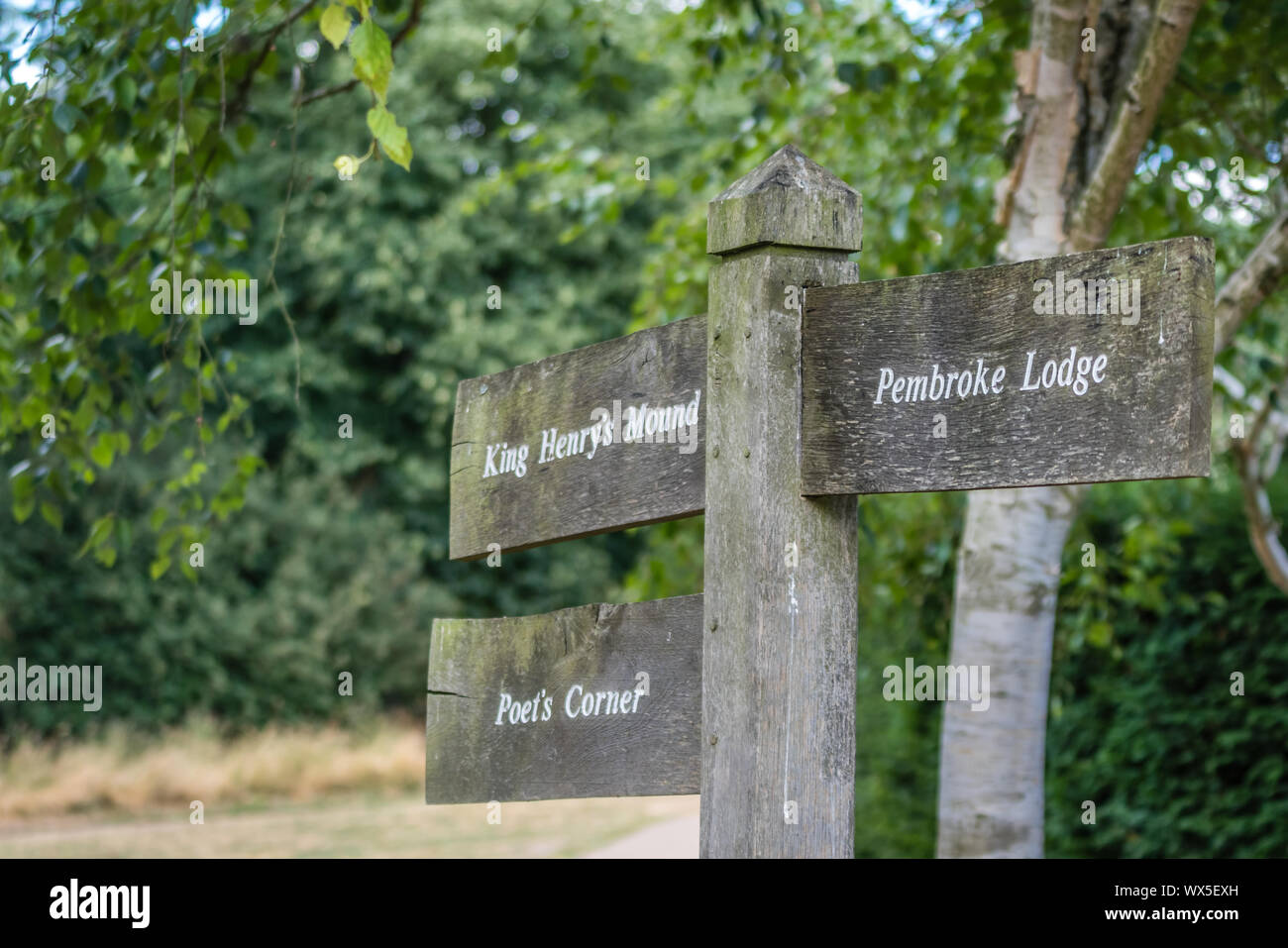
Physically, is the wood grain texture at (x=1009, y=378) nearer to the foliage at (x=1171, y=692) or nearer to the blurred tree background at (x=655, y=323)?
the blurred tree background at (x=655, y=323)

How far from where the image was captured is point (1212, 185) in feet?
16.2

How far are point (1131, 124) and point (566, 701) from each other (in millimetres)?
2220

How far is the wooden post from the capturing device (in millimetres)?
1898

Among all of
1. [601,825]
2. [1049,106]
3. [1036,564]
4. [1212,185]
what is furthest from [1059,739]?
[601,825]

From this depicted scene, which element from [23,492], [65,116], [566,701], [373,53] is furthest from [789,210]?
[23,492]

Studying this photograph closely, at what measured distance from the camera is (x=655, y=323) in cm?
628

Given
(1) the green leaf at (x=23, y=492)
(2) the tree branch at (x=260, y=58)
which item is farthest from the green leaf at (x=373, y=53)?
(1) the green leaf at (x=23, y=492)

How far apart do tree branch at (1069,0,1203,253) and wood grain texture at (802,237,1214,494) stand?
182 cm

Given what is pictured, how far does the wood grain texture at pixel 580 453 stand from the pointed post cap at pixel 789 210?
17cm

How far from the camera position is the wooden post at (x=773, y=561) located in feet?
6.23

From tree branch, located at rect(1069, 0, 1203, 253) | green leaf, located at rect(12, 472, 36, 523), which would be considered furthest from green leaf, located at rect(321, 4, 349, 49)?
tree branch, located at rect(1069, 0, 1203, 253)

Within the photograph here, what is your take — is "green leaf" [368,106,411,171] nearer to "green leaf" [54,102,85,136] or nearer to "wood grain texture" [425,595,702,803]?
"wood grain texture" [425,595,702,803]

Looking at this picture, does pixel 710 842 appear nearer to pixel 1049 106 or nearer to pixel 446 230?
pixel 1049 106

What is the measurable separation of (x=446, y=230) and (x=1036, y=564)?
1378cm
